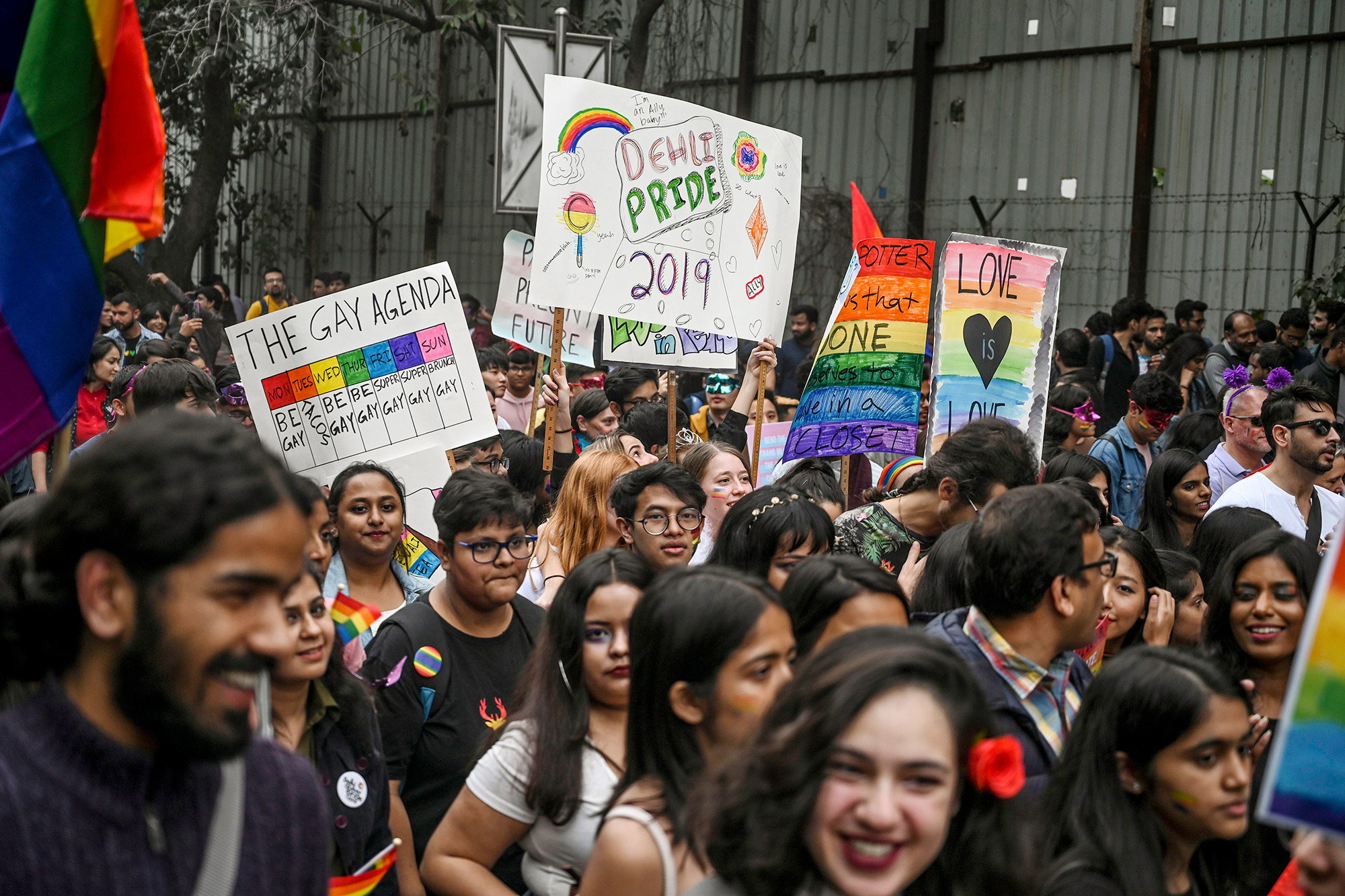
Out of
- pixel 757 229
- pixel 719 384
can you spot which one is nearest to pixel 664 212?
pixel 757 229

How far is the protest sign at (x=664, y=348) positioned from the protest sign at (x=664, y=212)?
18.3 inches

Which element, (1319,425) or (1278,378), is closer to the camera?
(1319,425)

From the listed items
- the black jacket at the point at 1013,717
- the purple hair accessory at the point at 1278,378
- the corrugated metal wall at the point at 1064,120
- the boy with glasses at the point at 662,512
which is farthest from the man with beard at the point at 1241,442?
the corrugated metal wall at the point at 1064,120

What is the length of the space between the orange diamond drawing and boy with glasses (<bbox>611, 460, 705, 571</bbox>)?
8.40 ft

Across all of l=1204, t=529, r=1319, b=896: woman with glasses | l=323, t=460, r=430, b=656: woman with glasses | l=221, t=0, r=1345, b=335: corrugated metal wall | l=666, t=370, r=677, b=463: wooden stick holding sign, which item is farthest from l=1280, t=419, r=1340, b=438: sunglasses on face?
l=221, t=0, r=1345, b=335: corrugated metal wall

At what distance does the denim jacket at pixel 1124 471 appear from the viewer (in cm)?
747

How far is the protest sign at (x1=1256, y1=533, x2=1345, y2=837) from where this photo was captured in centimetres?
156

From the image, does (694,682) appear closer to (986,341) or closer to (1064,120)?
(986,341)

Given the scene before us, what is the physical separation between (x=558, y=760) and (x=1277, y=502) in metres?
4.35

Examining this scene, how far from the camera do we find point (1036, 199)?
14992mm

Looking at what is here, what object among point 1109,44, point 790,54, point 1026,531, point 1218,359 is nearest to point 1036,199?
point 1109,44

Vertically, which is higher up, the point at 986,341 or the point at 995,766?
the point at 986,341

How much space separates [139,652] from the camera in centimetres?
161

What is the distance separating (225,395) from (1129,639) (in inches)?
210
